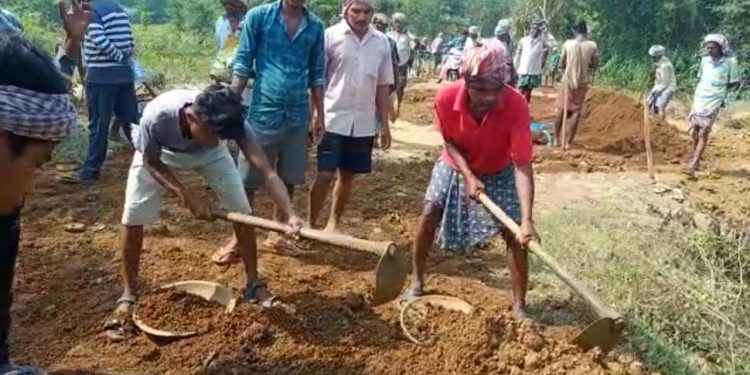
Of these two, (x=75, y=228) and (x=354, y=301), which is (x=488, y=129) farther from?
(x=75, y=228)

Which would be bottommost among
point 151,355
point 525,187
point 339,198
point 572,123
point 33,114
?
point 151,355

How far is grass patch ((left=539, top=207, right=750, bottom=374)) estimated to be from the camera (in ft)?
13.0

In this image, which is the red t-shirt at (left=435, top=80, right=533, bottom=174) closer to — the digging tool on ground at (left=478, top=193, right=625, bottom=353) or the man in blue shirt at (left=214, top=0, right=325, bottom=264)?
the digging tool on ground at (left=478, top=193, right=625, bottom=353)

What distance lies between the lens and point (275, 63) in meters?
4.76

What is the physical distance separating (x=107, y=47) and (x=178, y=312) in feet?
9.76

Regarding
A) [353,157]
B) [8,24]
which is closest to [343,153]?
[353,157]

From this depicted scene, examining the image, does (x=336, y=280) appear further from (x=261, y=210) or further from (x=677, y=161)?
(x=677, y=161)

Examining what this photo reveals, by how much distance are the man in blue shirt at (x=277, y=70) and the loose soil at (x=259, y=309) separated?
0.57m

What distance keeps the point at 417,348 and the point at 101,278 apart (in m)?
1.94

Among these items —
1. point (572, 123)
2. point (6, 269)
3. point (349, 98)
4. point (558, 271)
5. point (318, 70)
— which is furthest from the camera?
point (572, 123)

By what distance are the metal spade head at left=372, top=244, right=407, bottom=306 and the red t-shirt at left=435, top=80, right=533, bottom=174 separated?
2.62 feet

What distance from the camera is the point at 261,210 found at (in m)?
6.03

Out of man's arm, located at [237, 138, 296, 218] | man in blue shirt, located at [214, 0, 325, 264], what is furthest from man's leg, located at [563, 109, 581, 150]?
man's arm, located at [237, 138, 296, 218]

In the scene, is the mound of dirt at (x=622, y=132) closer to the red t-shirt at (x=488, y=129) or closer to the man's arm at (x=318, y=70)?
the man's arm at (x=318, y=70)
